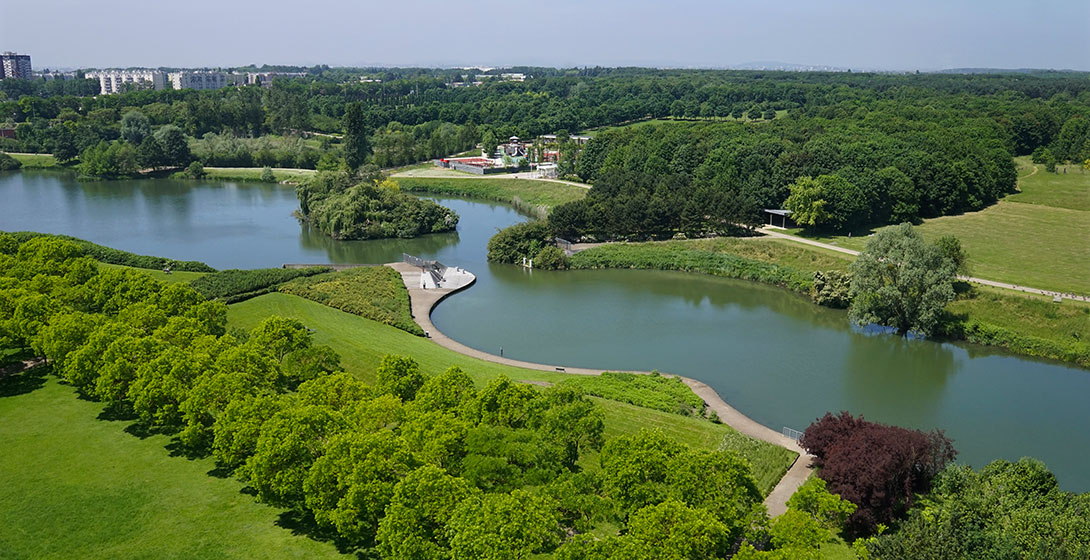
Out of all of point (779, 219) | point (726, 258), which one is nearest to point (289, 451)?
point (726, 258)

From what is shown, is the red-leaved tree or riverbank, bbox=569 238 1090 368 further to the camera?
riverbank, bbox=569 238 1090 368

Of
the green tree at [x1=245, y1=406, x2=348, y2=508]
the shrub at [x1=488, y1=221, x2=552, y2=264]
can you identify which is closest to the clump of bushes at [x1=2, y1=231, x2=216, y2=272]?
the shrub at [x1=488, y1=221, x2=552, y2=264]

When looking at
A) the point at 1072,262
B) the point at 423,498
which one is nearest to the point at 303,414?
the point at 423,498

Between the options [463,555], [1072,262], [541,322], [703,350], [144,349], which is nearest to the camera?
[463,555]

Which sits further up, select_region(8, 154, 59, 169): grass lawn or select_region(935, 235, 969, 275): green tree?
select_region(8, 154, 59, 169): grass lawn

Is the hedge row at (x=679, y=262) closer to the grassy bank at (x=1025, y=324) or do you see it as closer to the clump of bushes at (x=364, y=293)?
the grassy bank at (x=1025, y=324)

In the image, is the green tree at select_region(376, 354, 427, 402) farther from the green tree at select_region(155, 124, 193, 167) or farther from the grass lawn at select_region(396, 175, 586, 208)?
the green tree at select_region(155, 124, 193, 167)

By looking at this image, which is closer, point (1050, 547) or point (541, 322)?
point (1050, 547)

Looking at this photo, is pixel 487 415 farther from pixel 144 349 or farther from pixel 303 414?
pixel 144 349
